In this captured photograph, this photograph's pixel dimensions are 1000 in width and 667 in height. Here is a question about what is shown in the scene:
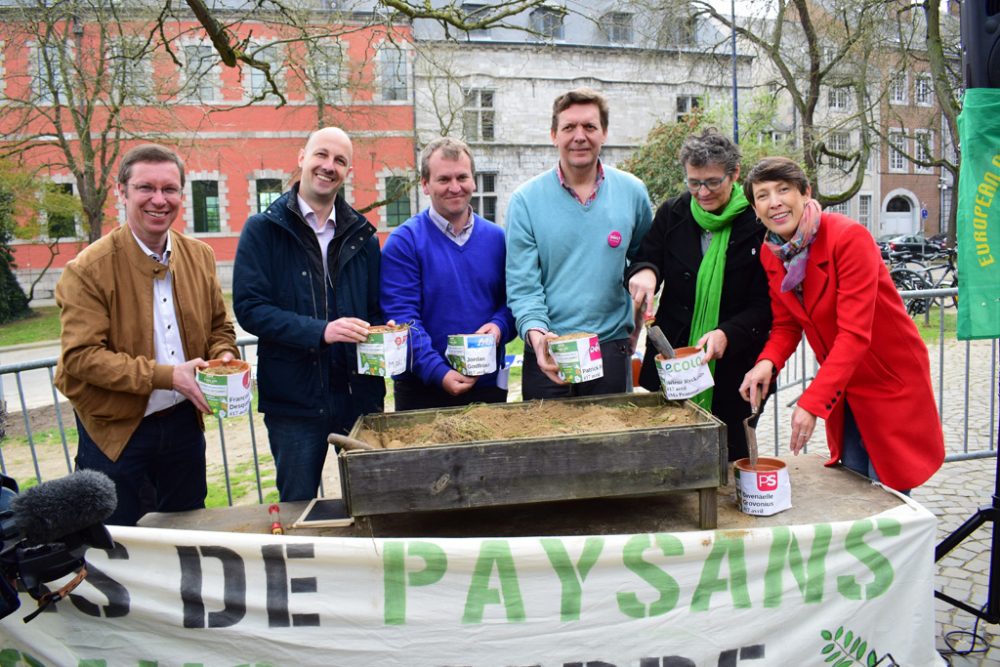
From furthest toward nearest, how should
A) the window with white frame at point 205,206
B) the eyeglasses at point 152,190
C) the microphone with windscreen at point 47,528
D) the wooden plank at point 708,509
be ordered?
the window with white frame at point 205,206 < the eyeglasses at point 152,190 < the wooden plank at point 708,509 < the microphone with windscreen at point 47,528

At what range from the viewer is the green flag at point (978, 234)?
269 cm

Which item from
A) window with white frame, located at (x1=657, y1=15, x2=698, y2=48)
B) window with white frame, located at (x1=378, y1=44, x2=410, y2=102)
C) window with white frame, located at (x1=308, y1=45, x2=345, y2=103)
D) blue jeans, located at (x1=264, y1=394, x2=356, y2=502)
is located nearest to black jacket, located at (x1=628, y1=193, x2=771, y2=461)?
blue jeans, located at (x1=264, y1=394, x2=356, y2=502)

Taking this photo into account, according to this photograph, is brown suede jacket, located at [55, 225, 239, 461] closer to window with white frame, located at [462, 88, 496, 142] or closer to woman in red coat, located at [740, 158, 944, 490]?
woman in red coat, located at [740, 158, 944, 490]

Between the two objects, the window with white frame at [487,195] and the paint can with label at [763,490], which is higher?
the window with white frame at [487,195]

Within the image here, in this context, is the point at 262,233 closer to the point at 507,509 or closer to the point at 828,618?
the point at 507,509

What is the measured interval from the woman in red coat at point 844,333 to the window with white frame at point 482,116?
29.5 metres

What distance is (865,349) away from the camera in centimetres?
261

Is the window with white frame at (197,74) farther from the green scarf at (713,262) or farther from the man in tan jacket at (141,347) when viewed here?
the green scarf at (713,262)

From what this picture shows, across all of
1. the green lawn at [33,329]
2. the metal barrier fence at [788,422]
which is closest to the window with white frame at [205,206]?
the green lawn at [33,329]

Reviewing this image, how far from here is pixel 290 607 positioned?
2316 mm

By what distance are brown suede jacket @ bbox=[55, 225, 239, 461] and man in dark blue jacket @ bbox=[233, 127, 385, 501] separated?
258mm

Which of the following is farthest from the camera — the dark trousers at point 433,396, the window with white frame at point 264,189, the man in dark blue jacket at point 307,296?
the window with white frame at point 264,189

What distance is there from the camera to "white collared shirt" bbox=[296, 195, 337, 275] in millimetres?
3055

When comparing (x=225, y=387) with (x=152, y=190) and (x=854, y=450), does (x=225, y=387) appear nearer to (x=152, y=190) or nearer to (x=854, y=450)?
(x=152, y=190)
